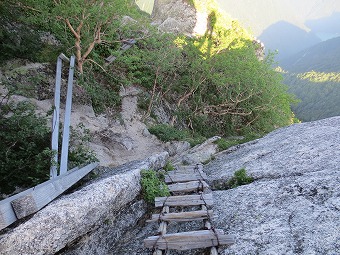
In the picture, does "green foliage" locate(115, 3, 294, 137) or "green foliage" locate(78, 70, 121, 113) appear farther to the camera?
"green foliage" locate(115, 3, 294, 137)

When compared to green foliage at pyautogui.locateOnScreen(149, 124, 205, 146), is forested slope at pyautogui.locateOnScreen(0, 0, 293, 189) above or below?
above

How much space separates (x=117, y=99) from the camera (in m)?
20.9

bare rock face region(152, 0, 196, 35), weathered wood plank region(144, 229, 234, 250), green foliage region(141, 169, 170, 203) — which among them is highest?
bare rock face region(152, 0, 196, 35)

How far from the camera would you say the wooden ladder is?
17.7ft

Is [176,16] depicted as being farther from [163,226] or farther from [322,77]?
[322,77]

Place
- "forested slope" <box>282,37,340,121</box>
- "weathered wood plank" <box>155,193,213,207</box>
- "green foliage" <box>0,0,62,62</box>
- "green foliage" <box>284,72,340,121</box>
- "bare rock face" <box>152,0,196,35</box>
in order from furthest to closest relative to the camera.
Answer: "forested slope" <box>282,37,340,121</box>, "green foliage" <box>284,72,340,121</box>, "bare rock face" <box>152,0,196,35</box>, "green foliage" <box>0,0,62,62</box>, "weathered wood plank" <box>155,193,213,207</box>

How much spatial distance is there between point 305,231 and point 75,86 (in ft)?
55.2

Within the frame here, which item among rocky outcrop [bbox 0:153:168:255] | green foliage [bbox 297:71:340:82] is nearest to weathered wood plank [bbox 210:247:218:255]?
rocky outcrop [bbox 0:153:168:255]

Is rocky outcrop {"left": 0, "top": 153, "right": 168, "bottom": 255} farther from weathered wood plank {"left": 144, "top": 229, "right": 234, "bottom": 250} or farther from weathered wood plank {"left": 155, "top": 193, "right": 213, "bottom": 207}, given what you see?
weathered wood plank {"left": 144, "top": 229, "right": 234, "bottom": 250}

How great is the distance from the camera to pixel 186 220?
6496 millimetres

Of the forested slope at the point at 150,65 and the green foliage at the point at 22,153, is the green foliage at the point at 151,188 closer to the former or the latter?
the green foliage at the point at 22,153

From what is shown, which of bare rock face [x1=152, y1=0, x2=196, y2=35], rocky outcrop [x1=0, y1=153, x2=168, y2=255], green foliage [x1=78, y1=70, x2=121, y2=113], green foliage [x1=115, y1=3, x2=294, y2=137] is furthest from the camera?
bare rock face [x1=152, y1=0, x2=196, y2=35]

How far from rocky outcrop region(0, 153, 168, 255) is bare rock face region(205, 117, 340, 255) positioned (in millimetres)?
2367

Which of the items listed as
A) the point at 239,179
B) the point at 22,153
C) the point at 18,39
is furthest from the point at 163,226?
the point at 18,39
